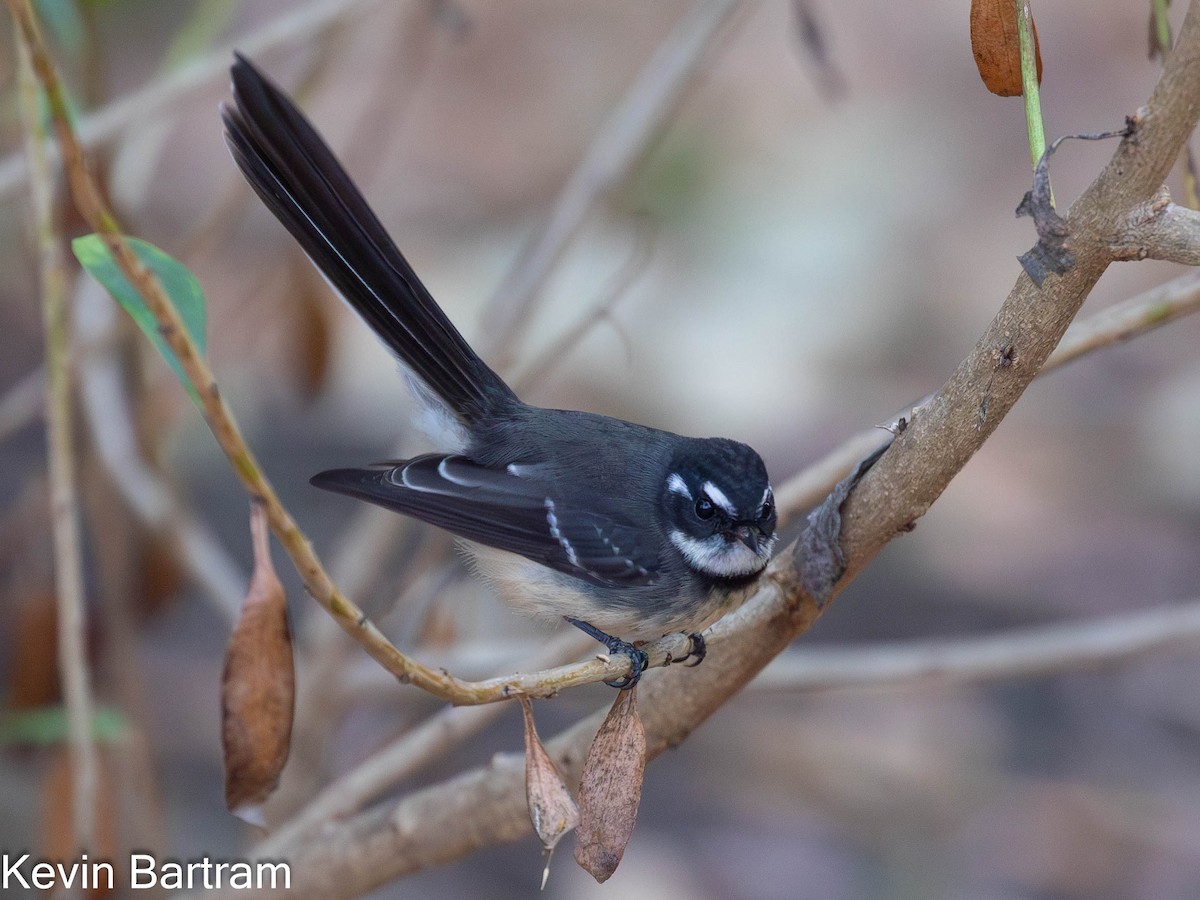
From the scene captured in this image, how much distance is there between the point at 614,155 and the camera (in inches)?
117

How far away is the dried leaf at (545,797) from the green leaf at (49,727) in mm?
1419

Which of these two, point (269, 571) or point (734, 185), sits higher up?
point (269, 571)

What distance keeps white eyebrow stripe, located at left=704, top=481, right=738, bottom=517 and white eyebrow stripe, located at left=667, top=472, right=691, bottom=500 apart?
0.07 metres

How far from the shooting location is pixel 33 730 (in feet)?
9.20

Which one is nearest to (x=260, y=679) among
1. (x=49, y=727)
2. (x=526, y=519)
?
(x=526, y=519)

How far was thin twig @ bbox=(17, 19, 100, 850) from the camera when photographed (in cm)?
205

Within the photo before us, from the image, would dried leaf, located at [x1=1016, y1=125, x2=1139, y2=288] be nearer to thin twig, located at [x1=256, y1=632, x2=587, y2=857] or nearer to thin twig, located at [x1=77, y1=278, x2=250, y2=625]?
thin twig, located at [x1=256, y1=632, x2=587, y2=857]

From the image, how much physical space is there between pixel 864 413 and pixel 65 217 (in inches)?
166

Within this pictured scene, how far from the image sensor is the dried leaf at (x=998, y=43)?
4.96ft

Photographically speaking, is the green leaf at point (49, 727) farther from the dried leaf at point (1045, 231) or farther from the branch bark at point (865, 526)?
the dried leaf at point (1045, 231)

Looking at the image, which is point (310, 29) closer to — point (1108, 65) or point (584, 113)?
point (584, 113)

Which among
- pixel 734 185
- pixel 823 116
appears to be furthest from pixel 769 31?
pixel 734 185

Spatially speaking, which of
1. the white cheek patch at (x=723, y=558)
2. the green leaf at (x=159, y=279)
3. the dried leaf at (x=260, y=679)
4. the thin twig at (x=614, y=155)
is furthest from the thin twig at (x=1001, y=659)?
the green leaf at (x=159, y=279)

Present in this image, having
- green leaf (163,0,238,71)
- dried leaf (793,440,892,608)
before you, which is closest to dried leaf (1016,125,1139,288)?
dried leaf (793,440,892,608)
